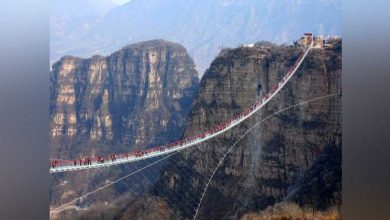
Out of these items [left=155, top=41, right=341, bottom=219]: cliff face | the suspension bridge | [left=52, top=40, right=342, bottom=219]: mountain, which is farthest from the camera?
[left=155, top=41, right=341, bottom=219]: cliff face

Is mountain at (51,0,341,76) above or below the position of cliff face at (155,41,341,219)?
above

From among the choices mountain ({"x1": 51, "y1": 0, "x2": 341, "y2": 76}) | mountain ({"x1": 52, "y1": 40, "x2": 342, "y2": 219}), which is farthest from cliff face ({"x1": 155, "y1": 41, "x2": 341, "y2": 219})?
mountain ({"x1": 51, "y1": 0, "x2": 341, "y2": 76})

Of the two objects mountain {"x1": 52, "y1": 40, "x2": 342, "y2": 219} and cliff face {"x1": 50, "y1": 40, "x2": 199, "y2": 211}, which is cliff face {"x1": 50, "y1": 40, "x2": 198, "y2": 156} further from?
mountain {"x1": 52, "y1": 40, "x2": 342, "y2": 219}

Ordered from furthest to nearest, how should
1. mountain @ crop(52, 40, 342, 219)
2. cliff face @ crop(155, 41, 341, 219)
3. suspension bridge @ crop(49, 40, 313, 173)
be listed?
1. cliff face @ crop(155, 41, 341, 219)
2. mountain @ crop(52, 40, 342, 219)
3. suspension bridge @ crop(49, 40, 313, 173)

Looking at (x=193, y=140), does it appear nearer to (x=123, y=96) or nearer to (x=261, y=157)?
(x=261, y=157)

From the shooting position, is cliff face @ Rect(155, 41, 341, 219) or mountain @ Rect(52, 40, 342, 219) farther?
cliff face @ Rect(155, 41, 341, 219)

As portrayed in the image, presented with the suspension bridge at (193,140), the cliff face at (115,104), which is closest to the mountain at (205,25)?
the cliff face at (115,104)

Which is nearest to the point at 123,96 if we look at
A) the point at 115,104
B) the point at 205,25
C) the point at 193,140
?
the point at 115,104
